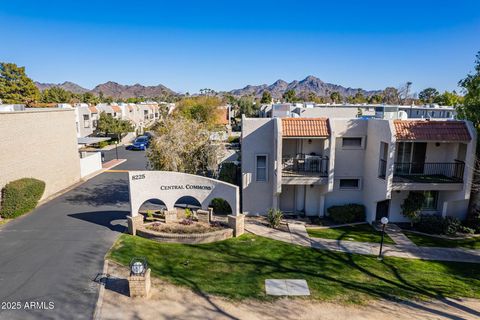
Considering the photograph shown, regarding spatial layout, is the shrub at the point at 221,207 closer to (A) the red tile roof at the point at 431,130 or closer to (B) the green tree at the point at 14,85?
(A) the red tile roof at the point at 431,130

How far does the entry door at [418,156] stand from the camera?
19.2 metres

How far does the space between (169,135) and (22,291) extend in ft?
37.0

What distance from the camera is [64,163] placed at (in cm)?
2462

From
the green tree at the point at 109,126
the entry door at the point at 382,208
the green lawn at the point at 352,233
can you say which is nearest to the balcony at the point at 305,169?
the green lawn at the point at 352,233

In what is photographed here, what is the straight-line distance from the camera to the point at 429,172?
63.5 ft

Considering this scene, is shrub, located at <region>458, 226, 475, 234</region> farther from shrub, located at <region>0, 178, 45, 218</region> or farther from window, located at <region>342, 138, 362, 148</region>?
shrub, located at <region>0, 178, 45, 218</region>

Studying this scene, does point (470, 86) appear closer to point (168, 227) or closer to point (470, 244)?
point (470, 244)

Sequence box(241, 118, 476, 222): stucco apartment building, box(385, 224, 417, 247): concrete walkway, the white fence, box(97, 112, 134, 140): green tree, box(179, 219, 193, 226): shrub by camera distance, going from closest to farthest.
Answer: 1. box(385, 224, 417, 247): concrete walkway
2. box(179, 219, 193, 226): shrub
3. box(241, 118, 476, 222): stucco apartment building
4. the white fence
5. box(97, 112, 134, 140): green tree

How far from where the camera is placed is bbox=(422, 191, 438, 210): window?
1958 cm

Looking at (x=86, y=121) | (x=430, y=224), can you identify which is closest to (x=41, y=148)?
(x=430, y=224)

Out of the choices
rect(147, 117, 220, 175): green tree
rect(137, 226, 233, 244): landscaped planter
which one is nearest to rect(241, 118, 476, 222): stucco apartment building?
rect(147, 117, 220, 175): green tree

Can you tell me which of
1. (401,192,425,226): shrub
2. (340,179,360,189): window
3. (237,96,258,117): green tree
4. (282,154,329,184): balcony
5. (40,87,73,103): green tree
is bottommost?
(401,192,425,226): shrub

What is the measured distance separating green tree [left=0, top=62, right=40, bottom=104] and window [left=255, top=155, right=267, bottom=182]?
5970 centimetres

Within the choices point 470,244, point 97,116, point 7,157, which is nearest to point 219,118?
point 97,116
